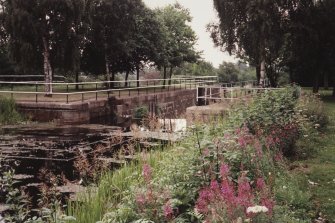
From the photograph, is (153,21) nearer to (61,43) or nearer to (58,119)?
(61,43)

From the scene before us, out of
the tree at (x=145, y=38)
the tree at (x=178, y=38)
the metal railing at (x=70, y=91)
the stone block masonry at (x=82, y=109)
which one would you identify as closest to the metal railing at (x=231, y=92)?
the stone block masonry at (x=82, y=109)

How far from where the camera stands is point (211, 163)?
6137 mm

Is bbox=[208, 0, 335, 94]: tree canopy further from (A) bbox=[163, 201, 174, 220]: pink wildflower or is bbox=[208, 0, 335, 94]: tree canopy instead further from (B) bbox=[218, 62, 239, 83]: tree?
(B) bbox=[218, 62, 239, 83]: tree

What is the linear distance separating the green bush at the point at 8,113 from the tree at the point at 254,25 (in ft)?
53.3

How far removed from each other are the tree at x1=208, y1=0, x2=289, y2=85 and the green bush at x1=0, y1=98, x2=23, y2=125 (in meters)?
16.2

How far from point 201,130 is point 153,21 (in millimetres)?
34153

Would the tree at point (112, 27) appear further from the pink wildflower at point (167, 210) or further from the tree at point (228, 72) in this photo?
the tree at point (228, 72)

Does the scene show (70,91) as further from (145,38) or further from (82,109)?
(82,109)

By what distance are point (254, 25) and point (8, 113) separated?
56.8 ft

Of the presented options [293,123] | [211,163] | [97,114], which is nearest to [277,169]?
[211,163]

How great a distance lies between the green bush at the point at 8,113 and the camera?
21625 mm

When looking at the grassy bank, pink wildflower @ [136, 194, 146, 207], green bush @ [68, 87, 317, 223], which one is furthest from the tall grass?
the grassy bank

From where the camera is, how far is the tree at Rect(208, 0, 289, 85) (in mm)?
28641

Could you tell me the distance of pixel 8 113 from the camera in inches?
871
